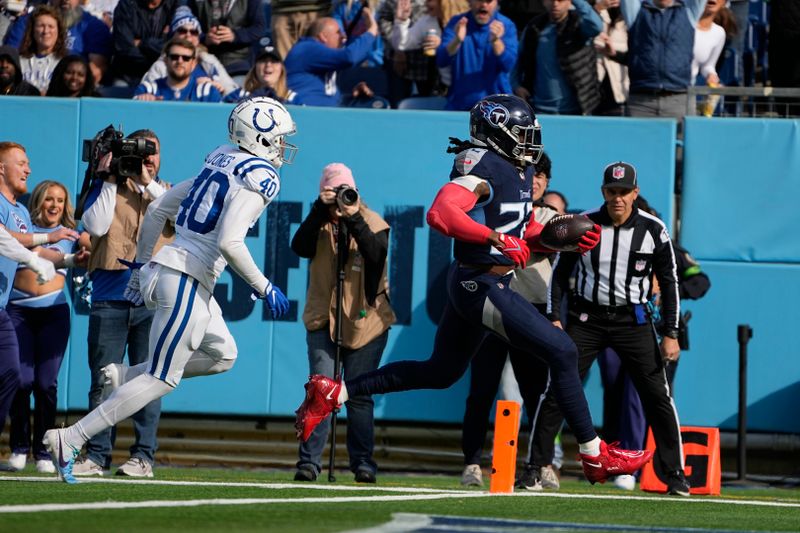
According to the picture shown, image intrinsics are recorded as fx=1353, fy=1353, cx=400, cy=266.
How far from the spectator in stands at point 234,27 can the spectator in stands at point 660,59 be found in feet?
10.3

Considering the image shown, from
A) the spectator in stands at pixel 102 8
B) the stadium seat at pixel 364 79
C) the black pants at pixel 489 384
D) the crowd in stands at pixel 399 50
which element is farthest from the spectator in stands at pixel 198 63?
the black pants at pixel 489 384

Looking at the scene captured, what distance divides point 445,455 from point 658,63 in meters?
3.14

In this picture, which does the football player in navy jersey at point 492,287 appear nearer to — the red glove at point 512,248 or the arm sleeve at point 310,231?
the red glove at point 512,248

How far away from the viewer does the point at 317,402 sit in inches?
260

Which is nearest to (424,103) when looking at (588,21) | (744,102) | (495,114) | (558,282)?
(588,21)

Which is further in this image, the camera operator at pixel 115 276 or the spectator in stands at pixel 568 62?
the spectator in stands at pixel 568 62

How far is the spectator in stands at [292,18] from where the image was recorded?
11141 mm

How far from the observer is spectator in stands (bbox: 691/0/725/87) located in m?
10.1

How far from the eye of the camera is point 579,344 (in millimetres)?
7801

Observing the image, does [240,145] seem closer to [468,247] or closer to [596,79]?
[468,247]

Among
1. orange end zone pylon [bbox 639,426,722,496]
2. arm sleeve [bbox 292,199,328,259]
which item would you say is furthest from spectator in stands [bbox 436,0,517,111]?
orange end zone pylon [bbox 639,426,722,496]

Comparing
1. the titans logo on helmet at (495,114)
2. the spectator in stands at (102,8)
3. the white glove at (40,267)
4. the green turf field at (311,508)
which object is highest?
the spectator in stands at (102,8)

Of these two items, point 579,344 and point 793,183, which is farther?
point 793,183

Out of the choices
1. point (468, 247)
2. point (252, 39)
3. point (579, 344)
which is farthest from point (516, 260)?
point (252, 39)
